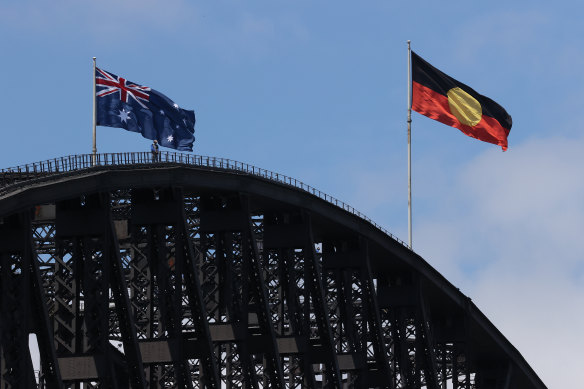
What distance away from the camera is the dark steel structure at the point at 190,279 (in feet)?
185

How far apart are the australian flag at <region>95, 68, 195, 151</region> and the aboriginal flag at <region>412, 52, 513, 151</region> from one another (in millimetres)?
19220

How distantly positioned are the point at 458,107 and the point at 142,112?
884 inches

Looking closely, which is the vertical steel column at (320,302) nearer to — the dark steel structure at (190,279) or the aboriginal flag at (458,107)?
the dark steel structure at (190,279)

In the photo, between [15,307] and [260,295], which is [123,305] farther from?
[260,295]

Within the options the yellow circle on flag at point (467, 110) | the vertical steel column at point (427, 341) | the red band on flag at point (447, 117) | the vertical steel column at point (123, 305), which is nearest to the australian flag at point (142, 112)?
the vertical steel column at point (123, 305)

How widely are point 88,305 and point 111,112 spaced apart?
10.2 m

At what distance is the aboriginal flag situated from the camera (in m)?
84.4

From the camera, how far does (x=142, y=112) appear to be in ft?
220

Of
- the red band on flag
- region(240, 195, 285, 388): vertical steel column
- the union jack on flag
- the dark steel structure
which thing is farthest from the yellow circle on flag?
the union jack on flag

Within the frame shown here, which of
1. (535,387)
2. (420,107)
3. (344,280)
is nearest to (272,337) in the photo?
(344,280)

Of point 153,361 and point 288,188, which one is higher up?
point 288,188

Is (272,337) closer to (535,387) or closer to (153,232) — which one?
(153,232)

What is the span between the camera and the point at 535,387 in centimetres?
10288

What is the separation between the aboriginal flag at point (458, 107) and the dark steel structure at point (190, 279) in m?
7.02
